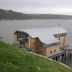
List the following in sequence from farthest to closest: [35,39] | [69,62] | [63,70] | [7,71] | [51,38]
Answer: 1. [69,62]
2. [51,38]
3. [35,39]
4. [63,70]
5. [7,71]

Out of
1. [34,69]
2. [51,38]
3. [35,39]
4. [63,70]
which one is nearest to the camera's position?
[34,69]

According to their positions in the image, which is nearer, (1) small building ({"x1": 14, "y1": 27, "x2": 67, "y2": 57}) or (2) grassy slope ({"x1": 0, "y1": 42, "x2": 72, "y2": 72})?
(2) grassy slope ({"x1": 0, "y1": 42, "x2": 72, "y2": 72})

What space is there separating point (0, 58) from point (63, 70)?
11.0 feet

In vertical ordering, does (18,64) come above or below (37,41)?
above

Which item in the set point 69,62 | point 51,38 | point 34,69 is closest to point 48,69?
point 34,69

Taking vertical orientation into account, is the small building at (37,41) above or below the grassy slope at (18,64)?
below

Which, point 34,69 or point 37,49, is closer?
point 34,69

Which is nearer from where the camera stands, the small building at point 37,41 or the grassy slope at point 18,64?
the grassy slope at point 18,64

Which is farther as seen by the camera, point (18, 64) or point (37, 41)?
point (37, 41)

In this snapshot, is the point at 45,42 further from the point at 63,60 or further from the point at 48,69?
the point at 48,69

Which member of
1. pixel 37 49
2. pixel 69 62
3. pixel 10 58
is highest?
pixel 10 58

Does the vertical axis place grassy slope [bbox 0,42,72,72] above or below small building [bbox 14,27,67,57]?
above

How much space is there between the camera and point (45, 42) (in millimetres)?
37438

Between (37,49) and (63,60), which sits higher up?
(37,49)
